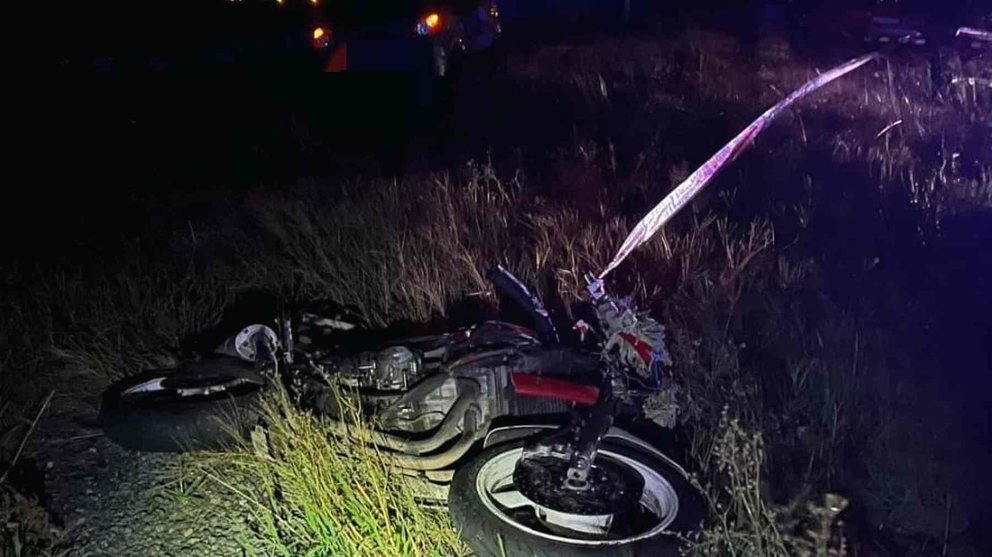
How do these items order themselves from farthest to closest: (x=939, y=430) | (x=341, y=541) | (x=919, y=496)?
(x=939, y=430), (x=919, y=496), (x=341, y=541)

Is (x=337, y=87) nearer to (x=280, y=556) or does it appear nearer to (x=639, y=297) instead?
(x=639, y=297)

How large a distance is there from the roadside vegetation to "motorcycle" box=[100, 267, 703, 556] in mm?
170

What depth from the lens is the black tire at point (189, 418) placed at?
12.6 ft

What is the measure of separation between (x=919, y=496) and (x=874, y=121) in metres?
6.33

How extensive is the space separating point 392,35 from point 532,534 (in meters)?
10.7

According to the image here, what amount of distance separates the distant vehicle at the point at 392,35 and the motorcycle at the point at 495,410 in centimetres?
865

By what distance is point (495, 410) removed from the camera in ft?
12.6

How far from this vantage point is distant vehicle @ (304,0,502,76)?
41.2 ft

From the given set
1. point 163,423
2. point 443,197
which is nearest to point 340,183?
point 443,197

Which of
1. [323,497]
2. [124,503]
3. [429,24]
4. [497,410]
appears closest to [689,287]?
[497,410]

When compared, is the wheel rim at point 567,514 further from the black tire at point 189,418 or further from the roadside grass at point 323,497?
the black tire at point 189,418

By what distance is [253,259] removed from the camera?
6.18 m

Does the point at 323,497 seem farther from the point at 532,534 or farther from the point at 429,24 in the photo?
the point at 429,24

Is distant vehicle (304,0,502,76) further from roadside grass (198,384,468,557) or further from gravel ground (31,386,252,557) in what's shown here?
roadside grass (198,384,468,557)
